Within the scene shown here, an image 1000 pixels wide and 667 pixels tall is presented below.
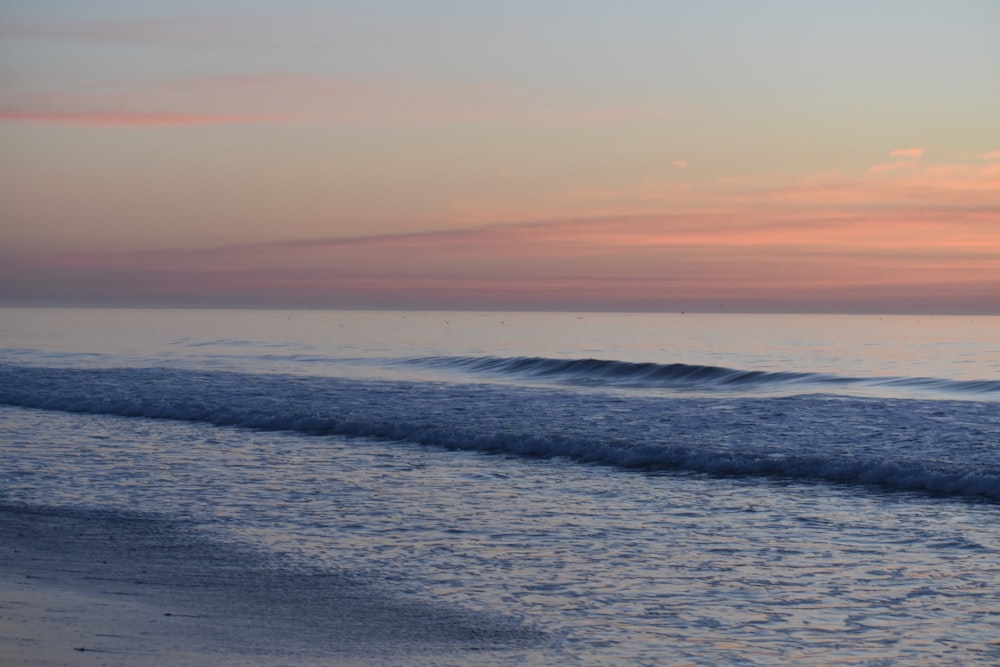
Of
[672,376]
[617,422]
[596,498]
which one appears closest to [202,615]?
[596,498]

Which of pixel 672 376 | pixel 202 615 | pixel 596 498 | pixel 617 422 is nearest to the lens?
pixel 202 615

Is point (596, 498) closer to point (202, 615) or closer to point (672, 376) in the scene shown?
point (202, 615)

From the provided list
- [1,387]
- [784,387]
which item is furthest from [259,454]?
[784,387]

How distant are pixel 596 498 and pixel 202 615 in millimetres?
6368

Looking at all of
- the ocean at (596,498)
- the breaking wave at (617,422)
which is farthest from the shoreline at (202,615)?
the breaking wave at (617,422)

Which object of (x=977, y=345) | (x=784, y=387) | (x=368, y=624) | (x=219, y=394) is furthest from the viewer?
(x=977, y=345)

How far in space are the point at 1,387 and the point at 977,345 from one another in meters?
56.1

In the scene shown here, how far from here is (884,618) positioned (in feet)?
23.5

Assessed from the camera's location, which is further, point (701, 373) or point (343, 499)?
point (701, 373)

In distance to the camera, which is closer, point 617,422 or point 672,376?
point 617,422

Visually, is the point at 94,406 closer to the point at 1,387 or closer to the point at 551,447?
the point at 1,387

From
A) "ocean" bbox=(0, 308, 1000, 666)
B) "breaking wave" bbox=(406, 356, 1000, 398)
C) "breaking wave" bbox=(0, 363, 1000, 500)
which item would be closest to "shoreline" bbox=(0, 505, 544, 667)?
"ocean" bbox=(0, 308, 1000, 666)

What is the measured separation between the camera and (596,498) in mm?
12375

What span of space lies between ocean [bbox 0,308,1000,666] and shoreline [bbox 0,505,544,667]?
0.34 metres
